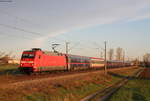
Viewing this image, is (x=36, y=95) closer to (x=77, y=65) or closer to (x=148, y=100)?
(x=148, y=100)

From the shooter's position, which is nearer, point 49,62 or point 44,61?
point 44,61

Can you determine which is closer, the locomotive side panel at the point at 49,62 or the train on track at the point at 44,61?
the train on track at the point at 44,61

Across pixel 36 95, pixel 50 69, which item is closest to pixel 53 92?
pixel 36 95

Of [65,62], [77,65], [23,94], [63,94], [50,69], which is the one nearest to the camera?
[23,94]

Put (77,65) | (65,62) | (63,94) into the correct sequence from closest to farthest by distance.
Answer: (63,94) < (65,62) < (77,65)

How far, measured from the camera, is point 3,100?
13.1 metres

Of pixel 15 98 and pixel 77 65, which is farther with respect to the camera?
pixel 77 65

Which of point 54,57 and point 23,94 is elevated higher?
point 54,57

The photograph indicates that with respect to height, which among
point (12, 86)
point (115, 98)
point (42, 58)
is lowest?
point (115, 98)

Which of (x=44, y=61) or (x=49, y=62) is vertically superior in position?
(x=44, y=61)

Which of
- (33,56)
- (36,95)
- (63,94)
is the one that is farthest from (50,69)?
(36,95)

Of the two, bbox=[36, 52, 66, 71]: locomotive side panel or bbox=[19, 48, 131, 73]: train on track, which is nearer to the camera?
bbox=[19, 48, 131, 73]: train on track

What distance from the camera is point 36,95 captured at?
15656 millimetres

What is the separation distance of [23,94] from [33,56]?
38.6 feet
